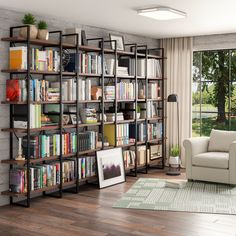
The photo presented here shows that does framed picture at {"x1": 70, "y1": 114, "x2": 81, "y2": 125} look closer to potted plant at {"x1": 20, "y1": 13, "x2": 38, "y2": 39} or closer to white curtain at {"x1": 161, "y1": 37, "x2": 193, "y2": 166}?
potted plant at {"x1": 20, "y1": 13, "x2": 38, "y2": 39}

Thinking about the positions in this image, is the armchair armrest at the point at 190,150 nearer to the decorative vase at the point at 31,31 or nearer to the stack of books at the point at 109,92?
the stack of books at the point at 109,92

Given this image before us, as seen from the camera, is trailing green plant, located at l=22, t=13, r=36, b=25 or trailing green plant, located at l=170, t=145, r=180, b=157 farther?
trailing green plant, located at l=170, t=145, r=180, b=157

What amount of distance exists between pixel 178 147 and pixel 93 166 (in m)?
2.28

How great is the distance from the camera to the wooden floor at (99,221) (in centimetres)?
452

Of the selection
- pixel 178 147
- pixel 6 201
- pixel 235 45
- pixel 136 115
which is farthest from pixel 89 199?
pixel 235 45

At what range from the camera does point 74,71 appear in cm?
614

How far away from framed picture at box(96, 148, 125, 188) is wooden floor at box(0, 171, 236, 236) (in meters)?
0.79

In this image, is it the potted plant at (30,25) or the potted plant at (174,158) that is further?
the potted plant at (174,158)

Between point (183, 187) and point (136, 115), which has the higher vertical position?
point (136, 115)

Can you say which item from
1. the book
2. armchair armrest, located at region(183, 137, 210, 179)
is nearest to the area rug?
armchair armrest, located at region(183, 137, 210, 179)

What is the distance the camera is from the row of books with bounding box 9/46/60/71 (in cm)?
537

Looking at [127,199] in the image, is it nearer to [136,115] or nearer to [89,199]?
[89,199]

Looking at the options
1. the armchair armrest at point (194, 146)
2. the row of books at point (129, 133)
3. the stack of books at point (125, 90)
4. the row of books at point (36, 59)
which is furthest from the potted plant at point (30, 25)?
the armchair armrest at point (194, 146)

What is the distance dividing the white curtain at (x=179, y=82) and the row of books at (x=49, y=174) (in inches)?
93.5
